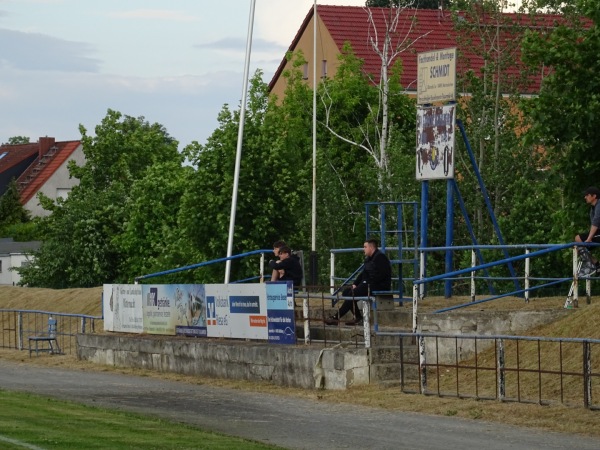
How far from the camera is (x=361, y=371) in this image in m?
21.7

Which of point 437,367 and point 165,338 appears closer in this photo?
point 437,367

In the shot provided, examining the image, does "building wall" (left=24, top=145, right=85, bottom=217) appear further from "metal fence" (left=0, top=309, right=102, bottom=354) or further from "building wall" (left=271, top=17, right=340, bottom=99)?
"metal fence" (left=0, top=309, right=102, bottom=354)

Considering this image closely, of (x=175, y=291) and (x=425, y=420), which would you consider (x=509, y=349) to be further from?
(x=175, y=291)

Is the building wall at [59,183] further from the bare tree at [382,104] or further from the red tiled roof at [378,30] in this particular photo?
the bare tree at [382,104]

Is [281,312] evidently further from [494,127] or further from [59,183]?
[59,183]

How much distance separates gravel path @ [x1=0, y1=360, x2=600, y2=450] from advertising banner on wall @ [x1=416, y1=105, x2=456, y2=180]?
6.94 m

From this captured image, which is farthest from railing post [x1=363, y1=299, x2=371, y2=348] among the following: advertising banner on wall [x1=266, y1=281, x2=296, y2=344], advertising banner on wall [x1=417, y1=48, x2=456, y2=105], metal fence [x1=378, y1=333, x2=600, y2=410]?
advertising banner on wall [x1=417, y1=48, x2=456, y2=105]

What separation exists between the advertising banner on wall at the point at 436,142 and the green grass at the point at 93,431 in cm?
1131

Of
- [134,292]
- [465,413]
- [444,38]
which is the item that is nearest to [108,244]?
[444,38]

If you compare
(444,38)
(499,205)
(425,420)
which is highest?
(444,38)

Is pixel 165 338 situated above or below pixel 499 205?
below

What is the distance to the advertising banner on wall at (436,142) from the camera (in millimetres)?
27750

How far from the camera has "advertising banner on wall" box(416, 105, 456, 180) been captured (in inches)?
1093

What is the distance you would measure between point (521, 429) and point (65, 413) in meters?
5.40
